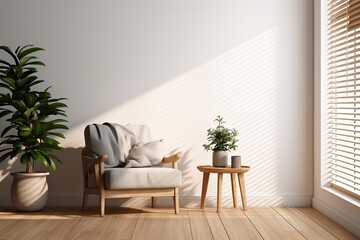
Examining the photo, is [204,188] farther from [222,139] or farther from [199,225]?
[199,225]

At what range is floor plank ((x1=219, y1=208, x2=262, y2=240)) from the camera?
14.6ft

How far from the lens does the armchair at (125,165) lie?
5219 mm

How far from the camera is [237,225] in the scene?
192 inches

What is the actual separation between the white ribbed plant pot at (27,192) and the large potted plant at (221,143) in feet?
5.30

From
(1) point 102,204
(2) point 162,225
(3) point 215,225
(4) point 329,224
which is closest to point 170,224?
(2) point 162,225

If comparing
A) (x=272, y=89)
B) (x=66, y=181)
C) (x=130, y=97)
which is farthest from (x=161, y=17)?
(x=66, y=181)

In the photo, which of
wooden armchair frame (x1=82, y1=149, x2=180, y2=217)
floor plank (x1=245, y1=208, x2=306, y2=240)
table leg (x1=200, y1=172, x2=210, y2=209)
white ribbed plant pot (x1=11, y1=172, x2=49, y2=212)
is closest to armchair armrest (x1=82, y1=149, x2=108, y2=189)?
wooden armchair frame (x1=82, y1=149, x2=180, y2=217)

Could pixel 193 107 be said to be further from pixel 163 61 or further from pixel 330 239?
pixel 330 239

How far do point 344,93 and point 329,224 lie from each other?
125cm

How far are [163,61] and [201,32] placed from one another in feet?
1.58

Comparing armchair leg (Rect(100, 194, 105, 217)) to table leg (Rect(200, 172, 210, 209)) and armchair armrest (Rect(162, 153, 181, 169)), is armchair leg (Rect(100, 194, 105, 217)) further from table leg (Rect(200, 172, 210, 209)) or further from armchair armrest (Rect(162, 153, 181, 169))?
table leg (Rect(200, 172, 210, 209))

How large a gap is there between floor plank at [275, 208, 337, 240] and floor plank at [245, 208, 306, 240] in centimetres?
5

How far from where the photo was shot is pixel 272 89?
6000 millimetres

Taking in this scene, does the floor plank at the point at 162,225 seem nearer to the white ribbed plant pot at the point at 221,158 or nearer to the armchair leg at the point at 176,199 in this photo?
the armchair leg at the point at 176,199
